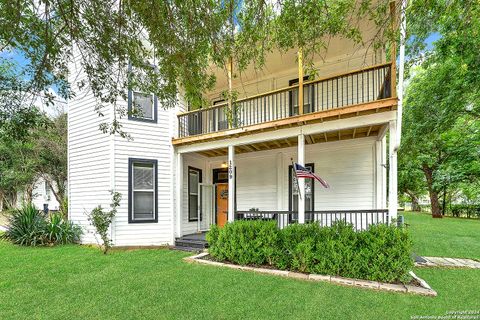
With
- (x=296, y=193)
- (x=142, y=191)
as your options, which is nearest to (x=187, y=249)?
(x=142, y=191)

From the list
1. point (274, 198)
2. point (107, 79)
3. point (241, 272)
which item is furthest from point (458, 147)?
point (107, 79)

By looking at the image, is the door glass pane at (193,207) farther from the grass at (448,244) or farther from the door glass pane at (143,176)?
the grass at (448,244)

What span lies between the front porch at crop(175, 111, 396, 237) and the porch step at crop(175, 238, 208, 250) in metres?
0.34

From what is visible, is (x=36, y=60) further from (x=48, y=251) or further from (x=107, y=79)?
(x=48, y=251)

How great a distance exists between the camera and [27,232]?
810 cm

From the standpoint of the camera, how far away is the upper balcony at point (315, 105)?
18.8ft

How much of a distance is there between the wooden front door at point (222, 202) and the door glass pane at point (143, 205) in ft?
8.98

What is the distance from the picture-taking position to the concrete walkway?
606 centimetres

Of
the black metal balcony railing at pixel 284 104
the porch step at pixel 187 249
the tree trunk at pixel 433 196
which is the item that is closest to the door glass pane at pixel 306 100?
the black metal balcony railing at pixel 284 104

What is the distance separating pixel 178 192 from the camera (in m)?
8.50

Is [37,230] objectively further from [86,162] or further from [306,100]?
[306,100]

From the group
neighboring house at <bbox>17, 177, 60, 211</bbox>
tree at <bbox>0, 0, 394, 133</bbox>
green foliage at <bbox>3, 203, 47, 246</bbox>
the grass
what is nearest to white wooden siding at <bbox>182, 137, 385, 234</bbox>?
the grass

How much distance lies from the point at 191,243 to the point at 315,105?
19.7 ft

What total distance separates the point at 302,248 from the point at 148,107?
6.50 metres
